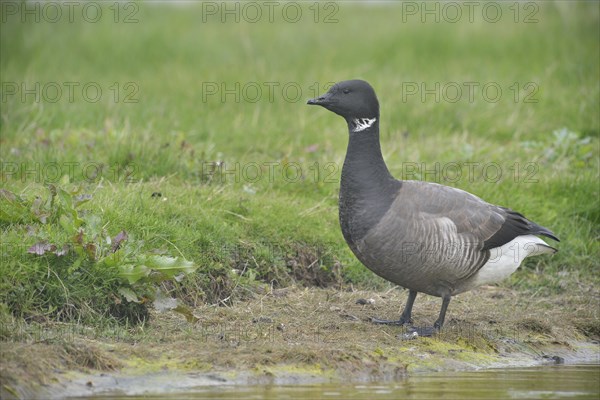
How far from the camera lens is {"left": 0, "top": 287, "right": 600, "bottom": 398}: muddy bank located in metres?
5.75

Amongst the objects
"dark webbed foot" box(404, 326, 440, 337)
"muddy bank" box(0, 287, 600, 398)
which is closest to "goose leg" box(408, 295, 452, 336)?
"dark webbed foot" box(404, 326, 440, 337)

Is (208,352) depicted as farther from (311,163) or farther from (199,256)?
(311,163)

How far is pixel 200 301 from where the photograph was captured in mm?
7578

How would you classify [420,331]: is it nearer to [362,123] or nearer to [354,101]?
[362,123]

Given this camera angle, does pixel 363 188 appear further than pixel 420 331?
Yes

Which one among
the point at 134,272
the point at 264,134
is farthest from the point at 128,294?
the point at 264,134

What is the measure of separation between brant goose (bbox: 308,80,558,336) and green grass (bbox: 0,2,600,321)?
1.30 m

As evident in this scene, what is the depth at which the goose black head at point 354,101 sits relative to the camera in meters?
7.76

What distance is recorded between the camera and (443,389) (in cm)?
591

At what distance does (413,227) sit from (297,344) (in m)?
1.36

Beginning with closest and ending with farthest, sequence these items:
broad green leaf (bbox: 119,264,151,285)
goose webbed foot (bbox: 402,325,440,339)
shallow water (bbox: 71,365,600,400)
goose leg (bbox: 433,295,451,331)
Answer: shallow water (bbox: 71,365,600,400)
broad green leaf (bbox: 119,264,151,285)
goose webbed foot (bbox: 402,325,440,339)
goose leg (bbox: 433,295,451,331)

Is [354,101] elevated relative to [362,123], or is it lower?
elevated

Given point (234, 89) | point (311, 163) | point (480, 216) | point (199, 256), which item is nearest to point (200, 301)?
point (199, 256)

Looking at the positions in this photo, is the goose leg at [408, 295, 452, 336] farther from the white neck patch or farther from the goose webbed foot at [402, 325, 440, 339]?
the white neck patch
